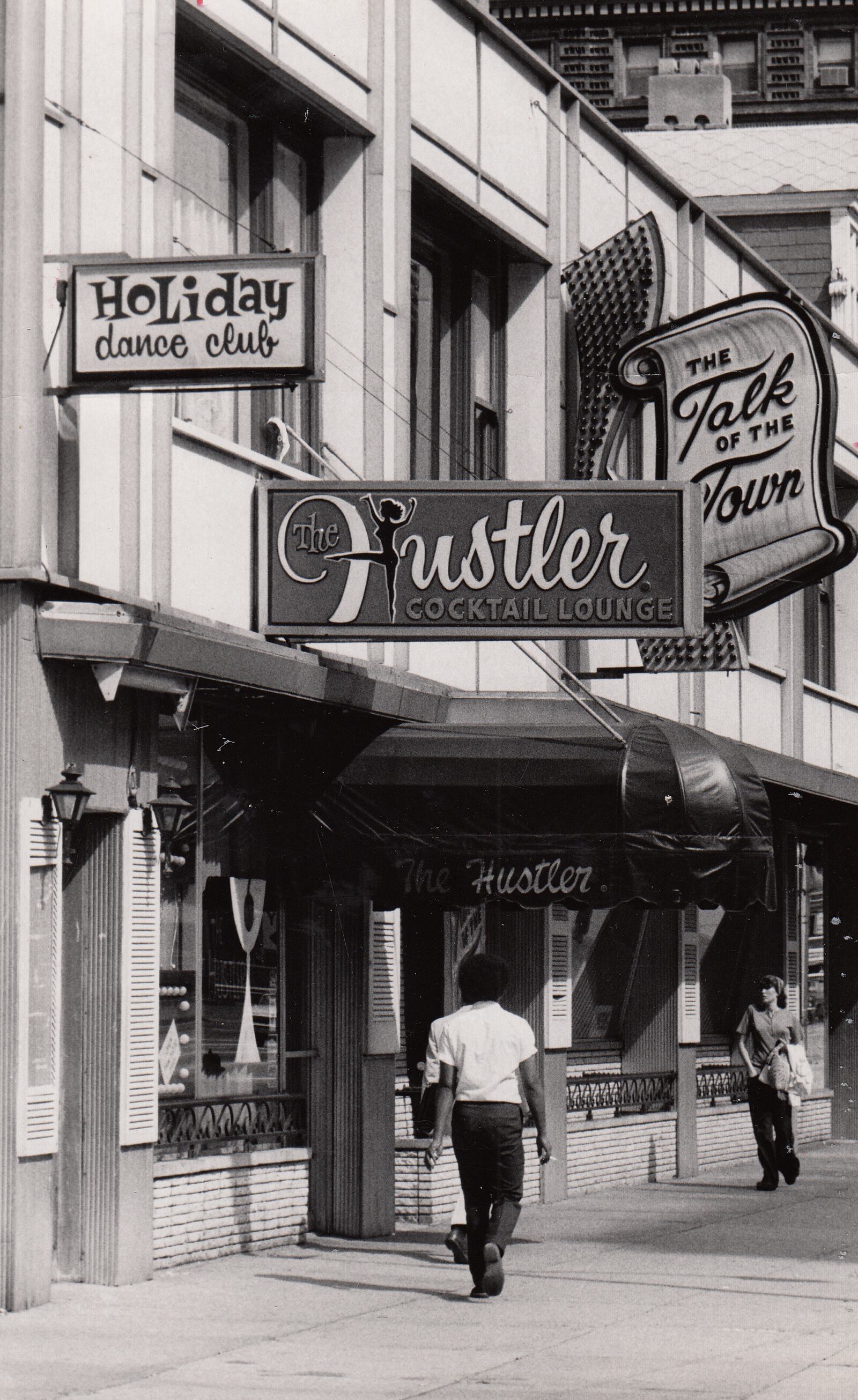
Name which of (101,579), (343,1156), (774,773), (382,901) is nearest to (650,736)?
(382,901)

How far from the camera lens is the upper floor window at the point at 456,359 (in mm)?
16484

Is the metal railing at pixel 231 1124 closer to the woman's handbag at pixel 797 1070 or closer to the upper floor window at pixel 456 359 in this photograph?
the upper floor window at pixel 456 359

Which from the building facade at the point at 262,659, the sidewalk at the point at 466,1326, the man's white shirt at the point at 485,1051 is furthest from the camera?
the man's white shirt at the point at 485,1051

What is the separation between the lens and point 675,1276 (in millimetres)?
12945

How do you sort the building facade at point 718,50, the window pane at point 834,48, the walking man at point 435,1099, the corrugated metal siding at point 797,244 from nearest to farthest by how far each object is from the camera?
1. the walking man at point 435,1099
2. the corrugated metal siding at point 797,244
3. the building facade at point 718,50
4. the window pane at point 834,48

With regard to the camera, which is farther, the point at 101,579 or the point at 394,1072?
the point at 394,1072

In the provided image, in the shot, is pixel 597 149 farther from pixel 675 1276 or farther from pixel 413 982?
pixel 675 1276

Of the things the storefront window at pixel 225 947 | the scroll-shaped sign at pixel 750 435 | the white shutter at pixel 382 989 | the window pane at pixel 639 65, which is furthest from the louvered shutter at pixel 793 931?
the window pane at pixel 639 65

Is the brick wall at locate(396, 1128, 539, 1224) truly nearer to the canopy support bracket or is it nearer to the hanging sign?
the canopy support bracket

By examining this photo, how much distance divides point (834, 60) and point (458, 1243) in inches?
1960

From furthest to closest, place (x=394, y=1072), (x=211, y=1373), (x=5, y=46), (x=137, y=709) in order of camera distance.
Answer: (x=394, y=1072) → (x=137, y=709) → (x=5, y=46) → (x=211, y=1373)

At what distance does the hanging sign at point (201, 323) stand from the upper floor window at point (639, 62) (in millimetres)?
46916

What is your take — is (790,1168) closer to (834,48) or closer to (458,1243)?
(458,1243)

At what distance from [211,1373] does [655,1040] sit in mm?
11143
